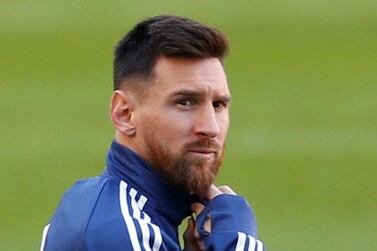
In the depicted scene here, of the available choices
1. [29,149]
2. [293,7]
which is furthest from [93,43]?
[293,7]

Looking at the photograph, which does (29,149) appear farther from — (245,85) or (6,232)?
(245,85)

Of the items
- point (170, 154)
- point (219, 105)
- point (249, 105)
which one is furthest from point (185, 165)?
point (249, 105)

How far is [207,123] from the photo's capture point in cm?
247

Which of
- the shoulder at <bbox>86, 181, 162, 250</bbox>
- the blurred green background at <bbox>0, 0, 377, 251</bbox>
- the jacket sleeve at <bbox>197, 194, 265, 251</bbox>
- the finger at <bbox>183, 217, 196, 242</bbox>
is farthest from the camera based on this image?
the blurred green background at <bbox>0, 0, 377, 251</bbox>

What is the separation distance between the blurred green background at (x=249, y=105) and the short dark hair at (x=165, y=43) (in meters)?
3.16

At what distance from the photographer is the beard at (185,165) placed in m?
2.47

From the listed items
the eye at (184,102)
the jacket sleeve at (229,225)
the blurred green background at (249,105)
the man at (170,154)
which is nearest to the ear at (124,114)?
the man at (170,154)

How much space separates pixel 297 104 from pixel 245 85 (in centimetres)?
26

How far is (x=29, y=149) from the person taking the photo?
596 centimetres

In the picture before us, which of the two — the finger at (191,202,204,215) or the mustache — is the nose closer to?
the mustache

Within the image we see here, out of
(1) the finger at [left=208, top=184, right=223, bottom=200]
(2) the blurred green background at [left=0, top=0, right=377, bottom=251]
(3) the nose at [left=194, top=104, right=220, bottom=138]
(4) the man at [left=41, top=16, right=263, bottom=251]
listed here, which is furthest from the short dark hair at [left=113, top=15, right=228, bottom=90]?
(2) the blurred green background at [left=0, top=0, right=377, bottom=251]

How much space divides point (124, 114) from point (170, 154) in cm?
13

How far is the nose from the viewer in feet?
8.08

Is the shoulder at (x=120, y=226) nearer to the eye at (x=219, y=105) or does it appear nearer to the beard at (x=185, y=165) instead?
the beard at (x=185, y=165)
